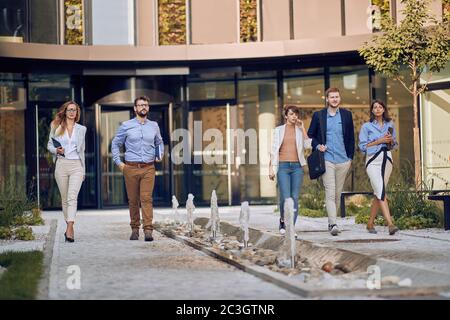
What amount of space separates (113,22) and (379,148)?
1246 centimetres

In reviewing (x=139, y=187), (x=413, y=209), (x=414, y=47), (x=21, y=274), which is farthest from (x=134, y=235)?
(x=414, y=47)

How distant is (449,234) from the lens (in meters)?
12.7

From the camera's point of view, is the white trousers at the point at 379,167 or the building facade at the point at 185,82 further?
the building facade at the point at 185,82

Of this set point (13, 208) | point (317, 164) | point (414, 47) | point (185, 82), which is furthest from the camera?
point (185, 82)

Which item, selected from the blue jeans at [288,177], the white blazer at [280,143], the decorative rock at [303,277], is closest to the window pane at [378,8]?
the white blazer at [280,143]

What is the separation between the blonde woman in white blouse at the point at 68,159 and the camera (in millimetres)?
12633

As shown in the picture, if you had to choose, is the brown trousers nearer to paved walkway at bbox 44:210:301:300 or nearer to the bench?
paved walkway at bbox 44:210:301:300

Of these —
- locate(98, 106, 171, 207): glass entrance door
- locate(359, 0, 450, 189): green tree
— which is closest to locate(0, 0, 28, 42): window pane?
locate(98, 106, 171, 207): glass entrance door

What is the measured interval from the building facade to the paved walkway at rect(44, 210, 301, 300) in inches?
402

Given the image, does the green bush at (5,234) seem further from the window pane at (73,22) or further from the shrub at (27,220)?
the window pane at (73,22)

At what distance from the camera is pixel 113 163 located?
2380 centimetres

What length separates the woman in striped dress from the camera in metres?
12.6

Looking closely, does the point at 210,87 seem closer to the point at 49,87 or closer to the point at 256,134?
the point at 256,134

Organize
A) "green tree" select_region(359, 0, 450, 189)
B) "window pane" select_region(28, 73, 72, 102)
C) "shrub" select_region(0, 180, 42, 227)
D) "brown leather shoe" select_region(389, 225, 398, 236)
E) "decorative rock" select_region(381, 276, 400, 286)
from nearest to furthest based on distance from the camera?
"decorative rock" select_region(381, 276, 400, 286) < "brown leather shoe" select_region(389, 225, 398, 236) < "shrub" select_region(0, 180, 42, 227) < "green tree" select_region(359, 0, 450, 189) < "window pane" select_region(28, 73, 72, 102)
